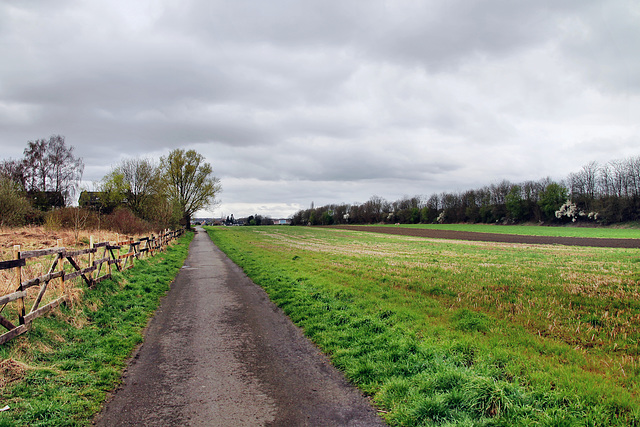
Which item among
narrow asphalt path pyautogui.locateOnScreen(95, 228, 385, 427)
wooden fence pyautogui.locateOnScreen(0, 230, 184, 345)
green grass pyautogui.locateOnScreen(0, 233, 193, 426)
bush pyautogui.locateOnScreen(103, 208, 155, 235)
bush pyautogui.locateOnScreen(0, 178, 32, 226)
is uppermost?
bush pyautogui.locateOnScreen(0, 178, 32, 226)

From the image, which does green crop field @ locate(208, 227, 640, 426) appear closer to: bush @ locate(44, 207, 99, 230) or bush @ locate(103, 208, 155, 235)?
bush @ locate(44, 207, 99, 230)

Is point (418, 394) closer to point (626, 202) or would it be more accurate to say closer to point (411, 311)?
point (411, 311)

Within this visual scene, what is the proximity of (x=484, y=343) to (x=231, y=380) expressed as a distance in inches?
174

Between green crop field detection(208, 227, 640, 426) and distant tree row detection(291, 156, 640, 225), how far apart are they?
8126 centimetres

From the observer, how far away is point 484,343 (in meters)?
6.24

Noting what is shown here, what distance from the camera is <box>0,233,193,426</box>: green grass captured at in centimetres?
434

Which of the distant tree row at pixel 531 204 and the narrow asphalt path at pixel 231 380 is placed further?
the distant tree row at pixel 531 204

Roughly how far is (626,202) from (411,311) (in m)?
88.1

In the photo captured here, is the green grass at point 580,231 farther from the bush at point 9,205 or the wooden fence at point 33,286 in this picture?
the bush at point 9,205

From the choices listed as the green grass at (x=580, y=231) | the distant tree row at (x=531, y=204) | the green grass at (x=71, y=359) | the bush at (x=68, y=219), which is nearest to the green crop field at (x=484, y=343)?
the green grass at (x=71, y=359)

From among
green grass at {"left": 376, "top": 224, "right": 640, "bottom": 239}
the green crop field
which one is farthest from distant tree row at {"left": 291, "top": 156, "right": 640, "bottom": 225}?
the green crop field

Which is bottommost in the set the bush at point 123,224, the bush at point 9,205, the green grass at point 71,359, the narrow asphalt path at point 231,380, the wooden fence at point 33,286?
the narrow asphalt path at point 231,380

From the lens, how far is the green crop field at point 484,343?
13.7 ft

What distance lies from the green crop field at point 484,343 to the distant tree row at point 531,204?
81256 mm
